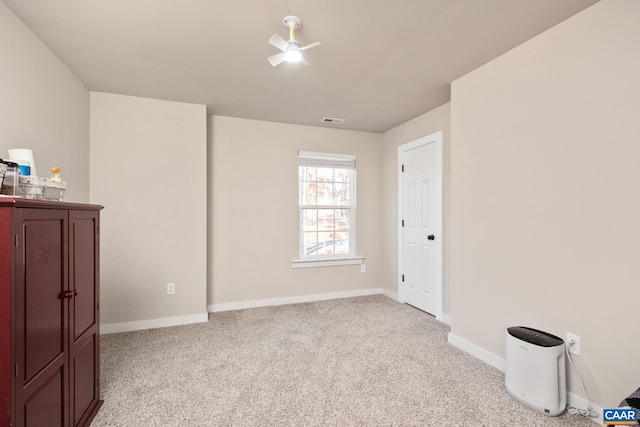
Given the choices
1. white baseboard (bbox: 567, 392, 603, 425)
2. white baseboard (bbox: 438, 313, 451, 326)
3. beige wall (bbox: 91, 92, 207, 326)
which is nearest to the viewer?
white baseboard (bbox: 567, 392, 603, 425)

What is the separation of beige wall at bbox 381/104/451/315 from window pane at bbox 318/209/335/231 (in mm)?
825

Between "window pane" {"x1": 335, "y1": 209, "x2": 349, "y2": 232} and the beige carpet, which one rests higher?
"window pane" {"x1": 335, "y1": 209, "x2": 349, "y2": 232}

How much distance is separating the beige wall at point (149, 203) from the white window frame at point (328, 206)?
51.3 inches

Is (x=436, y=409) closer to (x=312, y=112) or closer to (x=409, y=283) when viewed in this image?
(x=409, y=283)

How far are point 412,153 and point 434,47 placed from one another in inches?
71.1

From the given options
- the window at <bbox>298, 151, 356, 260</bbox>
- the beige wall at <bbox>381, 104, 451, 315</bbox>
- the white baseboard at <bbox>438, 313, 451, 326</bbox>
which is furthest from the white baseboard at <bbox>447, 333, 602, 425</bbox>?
the window at <bbox>298, 151, 356, 260</bbox>

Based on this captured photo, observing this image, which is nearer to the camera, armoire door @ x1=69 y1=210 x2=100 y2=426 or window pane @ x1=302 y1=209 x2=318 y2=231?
armoire door @ x1=69 y1=210 x2=100 y2=426

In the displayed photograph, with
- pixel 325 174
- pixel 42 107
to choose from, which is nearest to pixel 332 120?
pixel 325 174

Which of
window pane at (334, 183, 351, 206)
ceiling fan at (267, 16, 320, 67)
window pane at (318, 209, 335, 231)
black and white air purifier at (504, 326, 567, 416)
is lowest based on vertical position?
black and white air purifier at (504, 326, 567, 416)

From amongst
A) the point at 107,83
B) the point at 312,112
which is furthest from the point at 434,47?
the point at 107,83

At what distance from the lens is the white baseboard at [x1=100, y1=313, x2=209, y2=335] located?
317 cm

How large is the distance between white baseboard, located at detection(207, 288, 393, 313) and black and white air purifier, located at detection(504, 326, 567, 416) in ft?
8.48

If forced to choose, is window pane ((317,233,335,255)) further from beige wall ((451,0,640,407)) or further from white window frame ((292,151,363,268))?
beige wall ((451,0,640,407))

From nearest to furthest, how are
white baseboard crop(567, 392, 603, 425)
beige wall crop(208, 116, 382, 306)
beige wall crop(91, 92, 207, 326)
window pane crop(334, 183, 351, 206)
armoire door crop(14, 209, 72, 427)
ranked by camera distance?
armoire door crop(14, 209, 72, 427) → white baseboard crop(567, 392, 603, 425) → beige wall crop(91, 92, 207, 326) → beige wall crop(208, 116, 382, 306) → window pane crop(334, 183, 351, 206)
